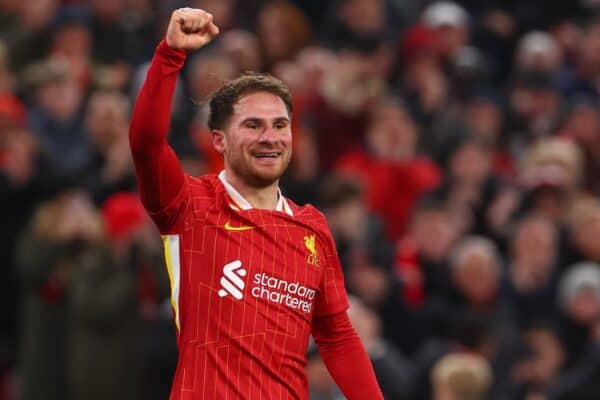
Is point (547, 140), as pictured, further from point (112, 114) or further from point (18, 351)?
point (18, 351)

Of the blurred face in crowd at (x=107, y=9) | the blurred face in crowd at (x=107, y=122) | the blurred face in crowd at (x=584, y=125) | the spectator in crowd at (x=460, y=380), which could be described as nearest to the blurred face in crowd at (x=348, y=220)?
the spectator in crowd at (x=460, y=380)

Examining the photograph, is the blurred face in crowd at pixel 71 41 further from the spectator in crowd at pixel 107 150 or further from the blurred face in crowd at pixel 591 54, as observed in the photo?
the blurred face in crowd at pixel 591 54

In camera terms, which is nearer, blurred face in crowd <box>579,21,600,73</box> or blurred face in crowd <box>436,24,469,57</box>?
blurred face in crowd <box>436,24,469,57</box>

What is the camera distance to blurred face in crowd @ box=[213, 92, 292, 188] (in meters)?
5.34

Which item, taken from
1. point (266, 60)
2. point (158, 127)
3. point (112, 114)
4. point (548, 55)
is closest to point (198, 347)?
point (158, 127)

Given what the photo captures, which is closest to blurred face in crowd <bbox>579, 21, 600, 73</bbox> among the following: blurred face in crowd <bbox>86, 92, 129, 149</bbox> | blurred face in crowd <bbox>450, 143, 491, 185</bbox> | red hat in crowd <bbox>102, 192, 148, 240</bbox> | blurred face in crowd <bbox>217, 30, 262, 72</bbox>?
blurred face in crowd <bbox>450, 143, 491, 185</bbox>

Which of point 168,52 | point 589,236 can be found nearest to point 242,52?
point 589,236

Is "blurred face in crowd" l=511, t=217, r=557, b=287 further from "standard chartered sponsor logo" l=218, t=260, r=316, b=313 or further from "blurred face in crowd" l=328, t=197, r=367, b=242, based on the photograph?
"standard chartered sponsor logo" l=218, t=260, r=316, b=313

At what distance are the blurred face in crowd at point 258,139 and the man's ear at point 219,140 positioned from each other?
0.05 feet

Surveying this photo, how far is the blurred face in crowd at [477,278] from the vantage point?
998 centimetres

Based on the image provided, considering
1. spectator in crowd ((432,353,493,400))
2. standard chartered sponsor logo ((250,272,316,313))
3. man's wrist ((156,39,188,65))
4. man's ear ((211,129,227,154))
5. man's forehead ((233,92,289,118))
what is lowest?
spectator in crowd ((432,353,493,400))

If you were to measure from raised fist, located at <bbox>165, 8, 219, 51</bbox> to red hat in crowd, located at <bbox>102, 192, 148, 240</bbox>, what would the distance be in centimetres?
514

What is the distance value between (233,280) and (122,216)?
489 cm

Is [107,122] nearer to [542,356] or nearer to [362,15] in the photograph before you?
[362,15]
